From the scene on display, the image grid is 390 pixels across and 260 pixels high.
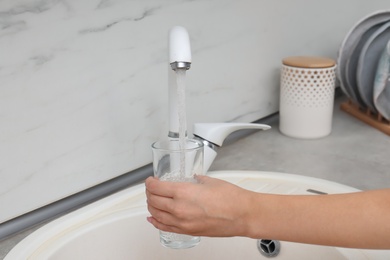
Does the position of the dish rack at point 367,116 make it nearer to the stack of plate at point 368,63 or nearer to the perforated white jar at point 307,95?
the stack of plate at point 368,63

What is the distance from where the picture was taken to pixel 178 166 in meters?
0.65

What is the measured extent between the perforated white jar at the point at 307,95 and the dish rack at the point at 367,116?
5.2 inches

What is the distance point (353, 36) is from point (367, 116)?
20 centimetres

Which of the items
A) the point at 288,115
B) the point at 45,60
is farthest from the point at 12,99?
the point at 288,115

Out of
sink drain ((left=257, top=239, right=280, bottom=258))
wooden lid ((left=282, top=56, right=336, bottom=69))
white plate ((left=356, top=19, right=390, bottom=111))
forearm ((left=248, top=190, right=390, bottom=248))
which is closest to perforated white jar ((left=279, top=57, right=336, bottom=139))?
wooden lid ((left=282, top=56, right=336, bottom=69))

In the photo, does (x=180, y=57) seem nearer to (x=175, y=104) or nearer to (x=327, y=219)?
(x=175, y=104)

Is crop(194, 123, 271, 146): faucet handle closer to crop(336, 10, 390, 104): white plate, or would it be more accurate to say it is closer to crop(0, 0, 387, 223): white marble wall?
crop(0, 0, 387, 223): white marble wall

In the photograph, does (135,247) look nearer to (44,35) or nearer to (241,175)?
(241,175)

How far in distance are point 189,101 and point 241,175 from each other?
7.6 inches

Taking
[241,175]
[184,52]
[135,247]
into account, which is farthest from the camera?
[241,175]

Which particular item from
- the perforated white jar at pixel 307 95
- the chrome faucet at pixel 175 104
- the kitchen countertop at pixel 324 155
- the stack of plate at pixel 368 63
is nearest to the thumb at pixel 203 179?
the chrome faucet at pixel 175 104

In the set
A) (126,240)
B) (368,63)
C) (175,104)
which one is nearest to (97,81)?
(175,104)

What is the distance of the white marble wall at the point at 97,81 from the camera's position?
66 cm

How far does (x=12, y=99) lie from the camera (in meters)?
0.65
